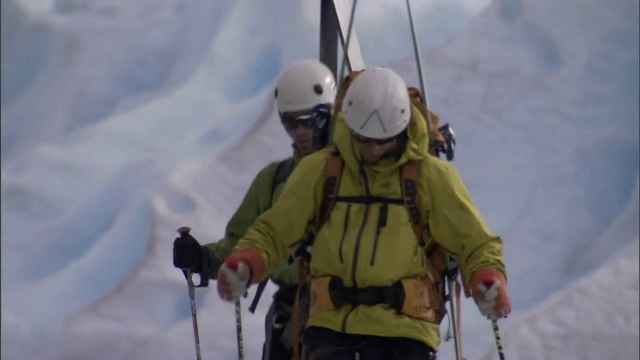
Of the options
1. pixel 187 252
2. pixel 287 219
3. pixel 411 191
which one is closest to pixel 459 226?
pixel 411 191

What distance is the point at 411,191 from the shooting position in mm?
2291

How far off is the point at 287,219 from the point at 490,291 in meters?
0.48

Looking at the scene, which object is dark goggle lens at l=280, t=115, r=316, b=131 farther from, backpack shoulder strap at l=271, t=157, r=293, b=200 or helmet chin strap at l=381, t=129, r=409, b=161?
helmet chin strap at l=381, t=129, r=409, b=161

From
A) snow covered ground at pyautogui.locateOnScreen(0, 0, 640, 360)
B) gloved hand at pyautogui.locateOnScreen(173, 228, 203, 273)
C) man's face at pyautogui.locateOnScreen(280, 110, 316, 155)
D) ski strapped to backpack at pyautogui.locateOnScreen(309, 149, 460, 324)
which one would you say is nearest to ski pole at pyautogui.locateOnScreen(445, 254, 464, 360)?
ski strapped to backpack at pyautogui.locateOnScreen(309, 149, 460, 324)

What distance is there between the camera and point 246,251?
2320 millimetres

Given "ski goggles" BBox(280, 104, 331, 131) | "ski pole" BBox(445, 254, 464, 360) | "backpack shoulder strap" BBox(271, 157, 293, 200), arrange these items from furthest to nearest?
"backpack shoulder strap" BBox(271, 157, 293, 200) → "ski goggles" BBox(280, 104, 331, 131) → "ski pole" BBox(445, 254, 464, 360)

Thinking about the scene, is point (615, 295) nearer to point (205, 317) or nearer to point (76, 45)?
point (205, 317)

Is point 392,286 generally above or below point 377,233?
below

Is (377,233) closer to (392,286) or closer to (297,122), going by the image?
(392,286)

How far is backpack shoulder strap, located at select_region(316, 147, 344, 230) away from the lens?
2.34 m

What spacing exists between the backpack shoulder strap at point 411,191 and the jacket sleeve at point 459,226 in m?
0.03

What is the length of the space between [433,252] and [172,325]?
327 cm

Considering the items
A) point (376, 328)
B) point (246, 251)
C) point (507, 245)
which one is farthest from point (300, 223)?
point (507, 245)

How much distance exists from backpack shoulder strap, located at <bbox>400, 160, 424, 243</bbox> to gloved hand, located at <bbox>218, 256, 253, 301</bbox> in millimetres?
373
